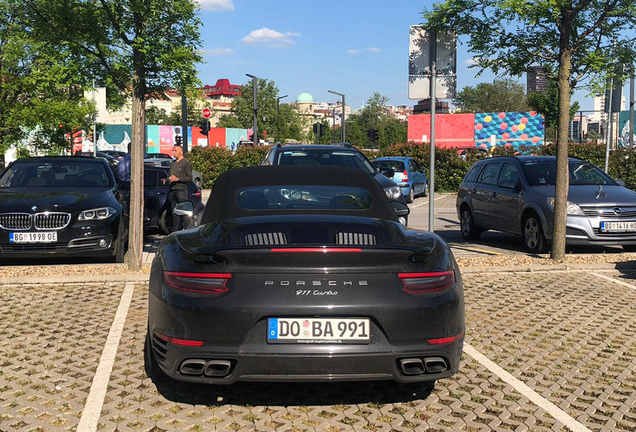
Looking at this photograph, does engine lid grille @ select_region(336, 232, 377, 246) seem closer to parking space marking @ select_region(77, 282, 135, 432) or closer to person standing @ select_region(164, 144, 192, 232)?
parking space marking @ select_region(77, 282, 135, 432)

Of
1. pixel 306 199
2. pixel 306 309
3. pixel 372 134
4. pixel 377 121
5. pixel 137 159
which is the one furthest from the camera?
pixel 377 121

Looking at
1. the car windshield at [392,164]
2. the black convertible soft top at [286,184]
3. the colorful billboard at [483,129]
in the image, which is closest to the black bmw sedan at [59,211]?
the black convertible soft top at [286,184]

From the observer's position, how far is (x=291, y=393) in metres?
4.61

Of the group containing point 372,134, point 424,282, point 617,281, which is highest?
point 372,134

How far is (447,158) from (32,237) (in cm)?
2127

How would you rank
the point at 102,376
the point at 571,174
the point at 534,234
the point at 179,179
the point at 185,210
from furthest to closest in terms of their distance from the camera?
1. the point at 179,179
2. the point at 571,174
3. the point at 534,234
4. the point at 185,210
5. the point at 102,376

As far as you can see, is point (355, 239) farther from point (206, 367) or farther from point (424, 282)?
point (206, 367)

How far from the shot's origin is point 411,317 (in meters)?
3.95

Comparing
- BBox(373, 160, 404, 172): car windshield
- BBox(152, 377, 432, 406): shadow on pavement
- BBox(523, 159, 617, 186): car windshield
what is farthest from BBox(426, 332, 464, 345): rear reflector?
BBox(373, 160, 404, 172): car windshield

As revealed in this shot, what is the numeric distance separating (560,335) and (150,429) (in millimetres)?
3688

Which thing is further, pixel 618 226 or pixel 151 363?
pixel 618 226

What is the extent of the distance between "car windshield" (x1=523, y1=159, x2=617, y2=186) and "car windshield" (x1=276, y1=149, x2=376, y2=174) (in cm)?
268

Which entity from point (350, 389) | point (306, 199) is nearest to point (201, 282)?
point (350, 389)

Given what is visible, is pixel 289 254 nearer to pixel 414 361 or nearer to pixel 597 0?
pixel 414 361
